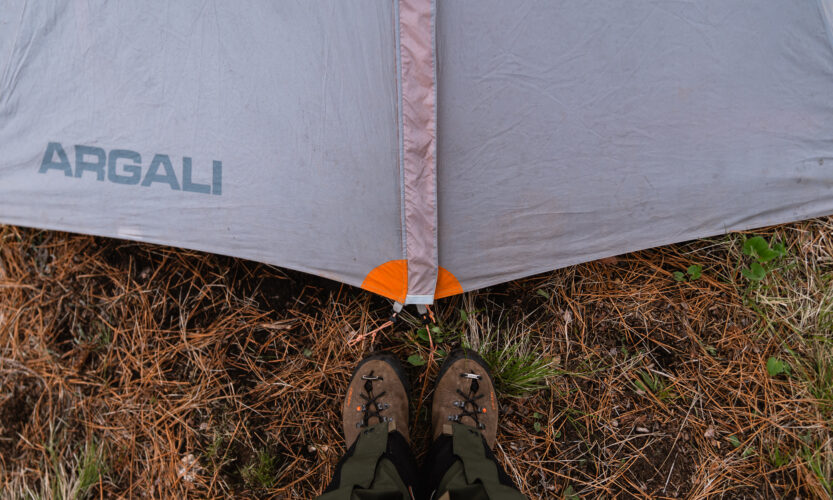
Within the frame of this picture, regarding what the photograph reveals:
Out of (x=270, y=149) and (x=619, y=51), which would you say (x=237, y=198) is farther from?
(x=619, y=51)

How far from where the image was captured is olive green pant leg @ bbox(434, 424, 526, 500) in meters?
1.04

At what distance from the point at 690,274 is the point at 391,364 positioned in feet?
3.24

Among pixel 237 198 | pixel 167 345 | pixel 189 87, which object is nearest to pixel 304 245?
pixel 237 198

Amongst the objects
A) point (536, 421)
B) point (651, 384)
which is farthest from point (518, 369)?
point (651, 384)

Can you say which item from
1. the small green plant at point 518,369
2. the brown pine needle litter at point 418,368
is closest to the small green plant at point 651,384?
the brown pine needle litter at point 418,368

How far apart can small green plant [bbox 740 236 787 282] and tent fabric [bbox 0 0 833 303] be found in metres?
0.20

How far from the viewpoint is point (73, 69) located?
109 cm

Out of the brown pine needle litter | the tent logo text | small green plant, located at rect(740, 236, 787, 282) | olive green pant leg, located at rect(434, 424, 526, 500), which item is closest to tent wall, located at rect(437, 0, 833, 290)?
small green plant, located at rect(740, 236, 787, 282)

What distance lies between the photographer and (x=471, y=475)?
1.10 metres

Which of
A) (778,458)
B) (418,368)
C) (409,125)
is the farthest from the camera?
(418,368)

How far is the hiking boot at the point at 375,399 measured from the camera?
1285 mm

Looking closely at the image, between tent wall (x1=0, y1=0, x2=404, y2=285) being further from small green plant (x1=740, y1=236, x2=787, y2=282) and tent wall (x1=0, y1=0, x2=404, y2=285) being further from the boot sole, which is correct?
small green plant (x1=740, y1=236, x2=787, y2=282)

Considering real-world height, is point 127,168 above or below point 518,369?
above

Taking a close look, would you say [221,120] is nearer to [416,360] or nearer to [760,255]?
[416,360]
